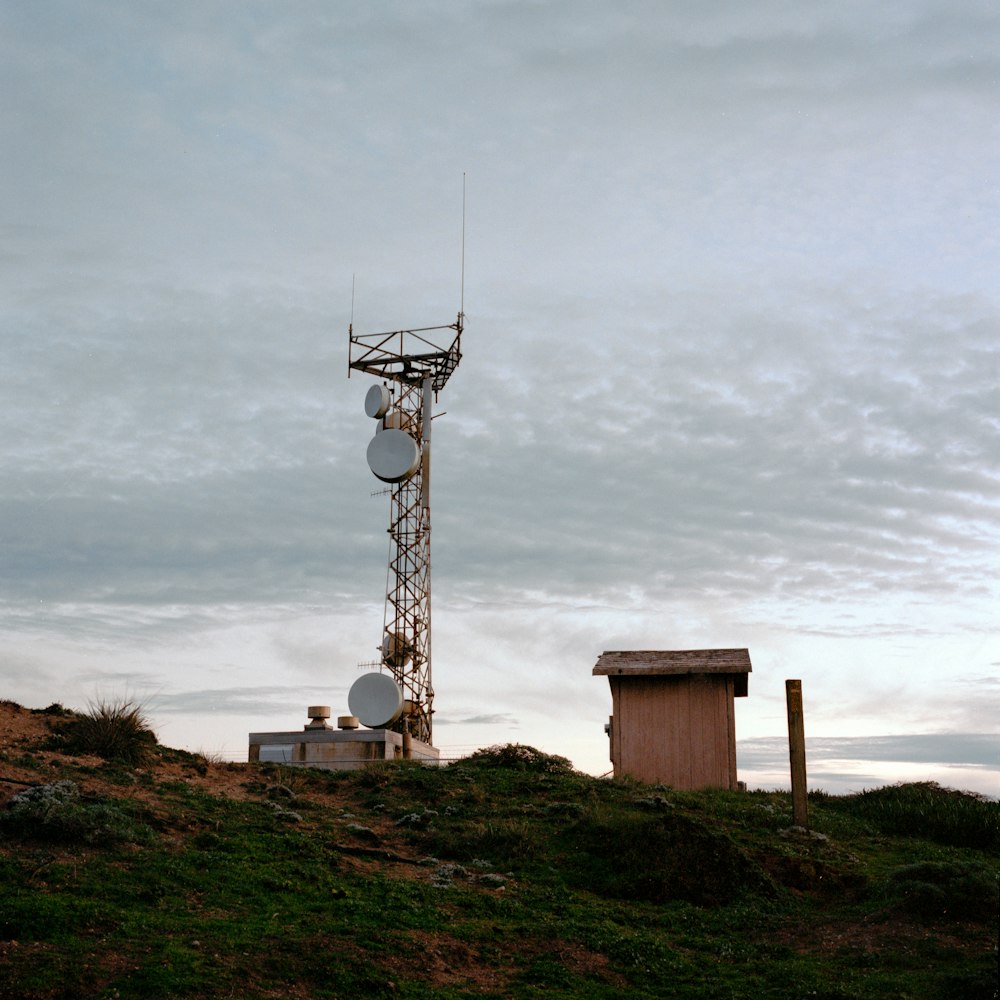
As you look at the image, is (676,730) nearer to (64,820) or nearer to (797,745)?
(797,745)

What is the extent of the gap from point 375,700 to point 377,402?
11319 mm

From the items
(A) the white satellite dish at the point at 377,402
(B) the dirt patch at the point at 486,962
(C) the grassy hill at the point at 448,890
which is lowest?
(B) the dirt patch at the point at 486,962

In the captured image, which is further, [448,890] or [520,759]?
[520,759]

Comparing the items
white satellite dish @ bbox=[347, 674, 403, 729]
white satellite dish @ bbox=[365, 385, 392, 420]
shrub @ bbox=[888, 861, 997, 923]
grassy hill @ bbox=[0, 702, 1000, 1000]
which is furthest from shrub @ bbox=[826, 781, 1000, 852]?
white satellite dish @ bbox=[365, 385, 392, 420]

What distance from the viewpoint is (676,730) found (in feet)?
91.7

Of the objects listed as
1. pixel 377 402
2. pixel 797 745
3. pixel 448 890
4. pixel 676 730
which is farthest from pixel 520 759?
pixel 377 402

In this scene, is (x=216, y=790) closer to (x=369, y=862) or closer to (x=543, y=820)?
(x=369, y=862)

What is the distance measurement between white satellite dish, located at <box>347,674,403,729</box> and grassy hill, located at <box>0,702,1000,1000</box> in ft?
41.5

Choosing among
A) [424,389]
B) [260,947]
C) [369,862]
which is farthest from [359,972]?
[424,389]

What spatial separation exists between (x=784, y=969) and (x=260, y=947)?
259 inches

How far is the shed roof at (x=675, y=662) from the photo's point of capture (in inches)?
1084

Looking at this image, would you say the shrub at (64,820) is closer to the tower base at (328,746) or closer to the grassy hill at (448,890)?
the grassy hill at (448,890)

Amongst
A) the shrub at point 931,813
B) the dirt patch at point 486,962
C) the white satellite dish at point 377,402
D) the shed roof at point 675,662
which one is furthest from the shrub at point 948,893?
the white satellite dish at point 377,402

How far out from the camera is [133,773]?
20516mm
